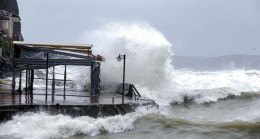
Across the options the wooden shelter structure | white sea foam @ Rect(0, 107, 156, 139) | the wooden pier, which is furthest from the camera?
the wooden shelter structure

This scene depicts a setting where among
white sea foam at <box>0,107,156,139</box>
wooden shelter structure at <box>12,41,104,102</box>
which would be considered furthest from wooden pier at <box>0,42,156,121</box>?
white sea foam at <box>0,107,156,139</box>

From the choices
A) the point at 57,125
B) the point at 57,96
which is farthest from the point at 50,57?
the point at 57,125

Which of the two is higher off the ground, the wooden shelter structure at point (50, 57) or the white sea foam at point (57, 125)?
the wooden shelter structure at point (50, 57)

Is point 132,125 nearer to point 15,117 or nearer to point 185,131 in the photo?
point 185,131

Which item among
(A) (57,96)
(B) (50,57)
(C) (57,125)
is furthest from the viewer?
(A) (57,96)

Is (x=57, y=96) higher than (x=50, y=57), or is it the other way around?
(x=50, y=57)

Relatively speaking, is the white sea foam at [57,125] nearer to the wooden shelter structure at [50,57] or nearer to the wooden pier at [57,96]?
the wooden pier at [57,96]

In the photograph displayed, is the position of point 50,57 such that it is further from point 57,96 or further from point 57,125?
point 57,125

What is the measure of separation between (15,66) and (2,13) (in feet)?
146

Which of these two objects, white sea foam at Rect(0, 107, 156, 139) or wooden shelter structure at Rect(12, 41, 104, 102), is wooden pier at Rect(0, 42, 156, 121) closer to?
wooden shelter structure at Rect(12, 41, 104, 102)

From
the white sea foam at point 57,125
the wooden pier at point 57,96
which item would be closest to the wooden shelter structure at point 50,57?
the wooden pier at point 57,96

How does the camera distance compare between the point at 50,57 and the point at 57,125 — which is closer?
the point at 57,125

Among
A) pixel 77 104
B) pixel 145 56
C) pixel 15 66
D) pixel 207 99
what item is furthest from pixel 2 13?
pixel 77 104

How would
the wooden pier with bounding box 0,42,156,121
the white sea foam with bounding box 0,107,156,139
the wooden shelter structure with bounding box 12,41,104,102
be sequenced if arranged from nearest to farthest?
the white sea foam with bounding box 0,107,156,139 < the wooden pier with bounding box 0,42,156,121 < the wooden shelter structure with bounding box 12,41,104,102
